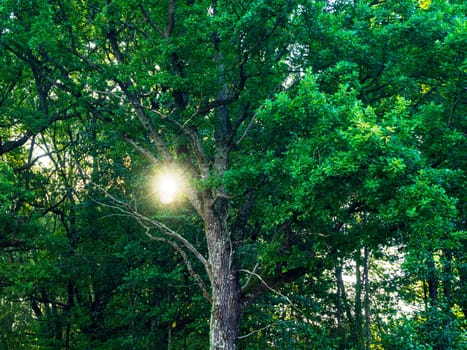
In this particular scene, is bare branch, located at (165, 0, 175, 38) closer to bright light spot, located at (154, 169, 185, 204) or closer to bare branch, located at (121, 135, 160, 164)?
bare branch, located at (121, 135, 160, 164)

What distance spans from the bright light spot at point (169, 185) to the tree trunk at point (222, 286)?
1.11 metres

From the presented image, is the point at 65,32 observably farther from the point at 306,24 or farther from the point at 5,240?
the point at 5,240

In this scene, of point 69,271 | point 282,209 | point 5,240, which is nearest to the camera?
point 282,209

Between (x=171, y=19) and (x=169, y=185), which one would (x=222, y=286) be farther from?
(x=171, y=19)

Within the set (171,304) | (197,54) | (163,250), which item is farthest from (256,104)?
(171,304)

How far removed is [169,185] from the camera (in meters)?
10.3

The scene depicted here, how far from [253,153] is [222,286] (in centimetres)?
324

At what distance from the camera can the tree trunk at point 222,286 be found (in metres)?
8.27

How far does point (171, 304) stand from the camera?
41.9 feet

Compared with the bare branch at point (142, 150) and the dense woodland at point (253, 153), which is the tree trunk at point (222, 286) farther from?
the bare branch at point (142, 150)

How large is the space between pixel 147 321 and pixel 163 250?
2927 millimetres

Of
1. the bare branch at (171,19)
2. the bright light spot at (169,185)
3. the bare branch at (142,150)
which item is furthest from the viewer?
the bare branch at (142,150)

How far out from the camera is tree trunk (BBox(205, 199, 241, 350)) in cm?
827

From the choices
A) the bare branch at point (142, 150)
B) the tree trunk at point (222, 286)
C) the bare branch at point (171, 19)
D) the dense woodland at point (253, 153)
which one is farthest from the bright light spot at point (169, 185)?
the bare branch at point (171, 19)
